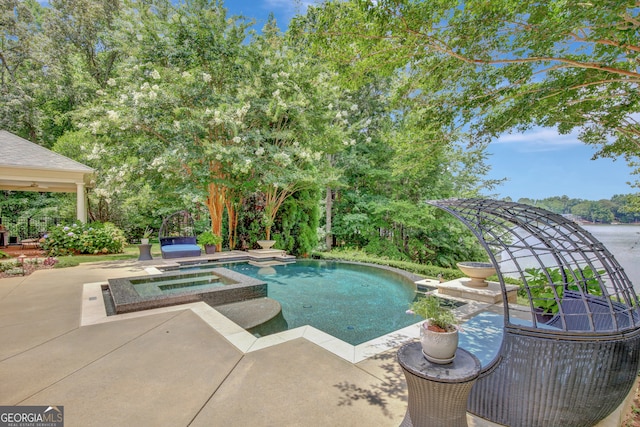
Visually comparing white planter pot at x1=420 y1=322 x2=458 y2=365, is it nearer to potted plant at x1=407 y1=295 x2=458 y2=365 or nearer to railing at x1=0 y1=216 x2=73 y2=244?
potted plant at x1=407 y1=295 x2=458 y2=365

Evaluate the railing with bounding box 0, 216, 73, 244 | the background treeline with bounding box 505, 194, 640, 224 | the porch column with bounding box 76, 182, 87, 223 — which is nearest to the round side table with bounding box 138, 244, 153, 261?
the porch column with bounding box 76, 182, 87, 223

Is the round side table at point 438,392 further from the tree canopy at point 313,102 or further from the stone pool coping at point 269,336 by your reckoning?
the tree canopy at point 313,102

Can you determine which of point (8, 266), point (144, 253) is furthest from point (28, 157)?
point (144, 253)

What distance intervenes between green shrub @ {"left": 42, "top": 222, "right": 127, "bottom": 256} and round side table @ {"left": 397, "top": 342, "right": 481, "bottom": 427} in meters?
11.9

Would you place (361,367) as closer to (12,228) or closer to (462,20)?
(462,20)

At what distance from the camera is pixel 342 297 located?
680 centimetres

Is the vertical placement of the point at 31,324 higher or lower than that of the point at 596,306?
lower

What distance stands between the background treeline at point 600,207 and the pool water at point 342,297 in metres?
4.62

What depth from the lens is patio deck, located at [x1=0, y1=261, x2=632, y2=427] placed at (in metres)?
2.25

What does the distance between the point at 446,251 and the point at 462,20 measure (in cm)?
1328

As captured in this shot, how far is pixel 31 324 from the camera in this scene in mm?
3947

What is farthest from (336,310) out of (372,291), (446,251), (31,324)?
(446,251)

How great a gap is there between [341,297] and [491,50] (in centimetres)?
552

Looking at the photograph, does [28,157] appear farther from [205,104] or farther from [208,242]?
[208,242]
